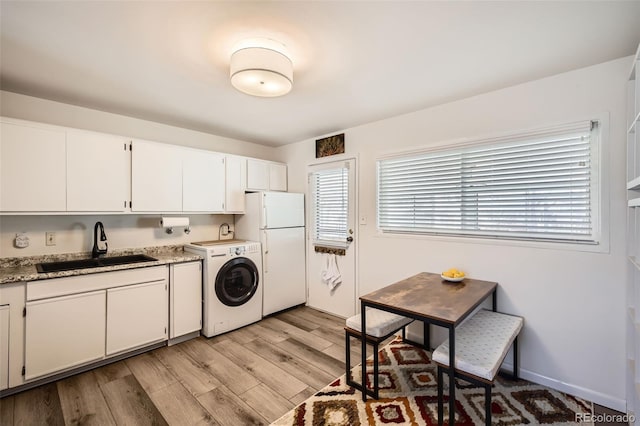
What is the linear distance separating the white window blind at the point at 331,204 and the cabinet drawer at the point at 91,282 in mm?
1915

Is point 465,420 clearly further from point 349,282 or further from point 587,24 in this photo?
point 587,24

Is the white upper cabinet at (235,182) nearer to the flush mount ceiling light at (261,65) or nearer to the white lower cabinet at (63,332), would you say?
the white lower cabinet at (63,332)

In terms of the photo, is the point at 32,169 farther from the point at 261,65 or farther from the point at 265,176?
the point at 265,176

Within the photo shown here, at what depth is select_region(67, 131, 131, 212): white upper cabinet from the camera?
245 cm

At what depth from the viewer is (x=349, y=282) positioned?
11.4 feet

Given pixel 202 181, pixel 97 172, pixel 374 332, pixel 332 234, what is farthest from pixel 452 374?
pixel 97 172

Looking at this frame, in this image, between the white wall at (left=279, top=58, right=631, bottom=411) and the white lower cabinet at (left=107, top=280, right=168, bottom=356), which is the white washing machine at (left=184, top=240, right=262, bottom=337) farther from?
the white wall at (left=279, top=58, right=631, bottom=411)

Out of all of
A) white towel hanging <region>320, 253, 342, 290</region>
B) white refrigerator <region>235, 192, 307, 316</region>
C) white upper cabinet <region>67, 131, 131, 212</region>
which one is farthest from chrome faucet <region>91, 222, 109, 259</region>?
white towel hanging <region>320, 253, 342, 290</region>

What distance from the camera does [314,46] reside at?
5.76ft

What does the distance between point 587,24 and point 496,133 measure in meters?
0.90

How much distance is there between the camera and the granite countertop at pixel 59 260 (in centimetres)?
209

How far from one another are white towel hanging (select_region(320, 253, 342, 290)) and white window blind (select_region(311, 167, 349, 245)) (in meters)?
0.22

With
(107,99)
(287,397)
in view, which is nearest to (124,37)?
(107,99)

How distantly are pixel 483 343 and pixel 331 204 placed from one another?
229cm
